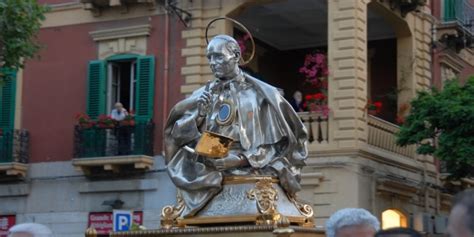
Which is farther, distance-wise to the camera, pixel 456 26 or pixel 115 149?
pixel 456 26

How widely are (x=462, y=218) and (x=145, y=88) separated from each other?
18480 mm

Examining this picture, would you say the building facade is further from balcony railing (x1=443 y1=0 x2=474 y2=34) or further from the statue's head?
the statue's head

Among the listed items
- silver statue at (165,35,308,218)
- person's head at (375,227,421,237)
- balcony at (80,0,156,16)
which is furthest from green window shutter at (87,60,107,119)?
person's head at (375,227,421,237)

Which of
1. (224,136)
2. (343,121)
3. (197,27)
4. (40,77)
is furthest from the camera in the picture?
(40,77)

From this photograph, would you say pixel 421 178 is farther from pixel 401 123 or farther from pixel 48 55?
pixel 48 55

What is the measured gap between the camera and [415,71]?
23.4m

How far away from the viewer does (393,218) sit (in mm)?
22594

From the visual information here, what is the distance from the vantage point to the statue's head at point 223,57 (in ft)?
25.4

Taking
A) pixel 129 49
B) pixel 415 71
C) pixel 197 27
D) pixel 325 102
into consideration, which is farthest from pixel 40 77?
pixel 415 71

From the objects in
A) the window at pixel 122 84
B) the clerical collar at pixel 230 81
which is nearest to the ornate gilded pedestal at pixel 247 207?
the clerical collar at pixel 230 81

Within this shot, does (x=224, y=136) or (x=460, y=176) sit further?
(x=460, y=176)

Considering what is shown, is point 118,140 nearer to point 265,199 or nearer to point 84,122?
point 84,122

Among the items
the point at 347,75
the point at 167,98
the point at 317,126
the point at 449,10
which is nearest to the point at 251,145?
the point at 317,126

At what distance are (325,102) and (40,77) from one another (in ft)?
21.7
